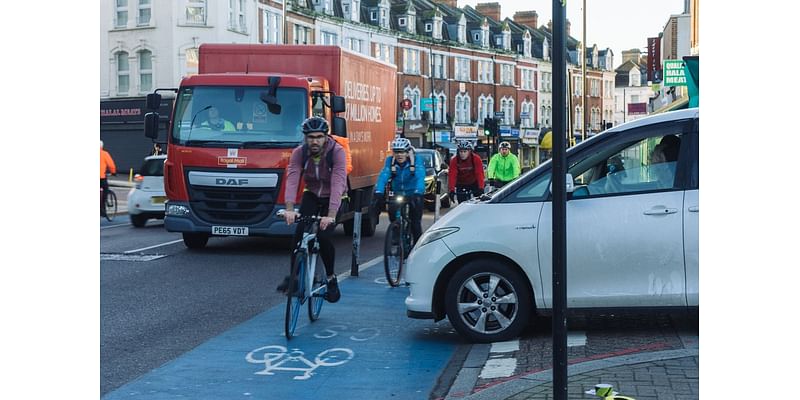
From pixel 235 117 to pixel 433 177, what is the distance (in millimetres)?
13208

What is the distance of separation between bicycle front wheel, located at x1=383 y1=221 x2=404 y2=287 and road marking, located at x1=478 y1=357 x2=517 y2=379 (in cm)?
466

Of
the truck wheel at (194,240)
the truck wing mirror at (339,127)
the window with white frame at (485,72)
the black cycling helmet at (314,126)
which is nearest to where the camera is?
the black cycling helmet at (314,126)

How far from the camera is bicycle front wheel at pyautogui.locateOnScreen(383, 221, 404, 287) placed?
39.9ft

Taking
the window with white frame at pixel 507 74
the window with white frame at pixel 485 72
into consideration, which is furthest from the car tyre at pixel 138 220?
the window with white frame at pixel 507 74

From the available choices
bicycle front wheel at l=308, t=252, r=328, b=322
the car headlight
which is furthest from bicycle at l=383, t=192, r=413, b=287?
the car headlight

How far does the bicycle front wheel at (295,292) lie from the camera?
873 cm

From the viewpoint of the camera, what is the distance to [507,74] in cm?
9381

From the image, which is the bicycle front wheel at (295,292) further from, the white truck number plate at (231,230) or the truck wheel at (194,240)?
the truck wheel at (194,240)

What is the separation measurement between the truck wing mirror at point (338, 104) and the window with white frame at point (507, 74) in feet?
253

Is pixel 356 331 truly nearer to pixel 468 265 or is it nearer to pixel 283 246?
pixel 468 265

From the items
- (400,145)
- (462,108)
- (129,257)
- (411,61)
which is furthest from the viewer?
(462,108)

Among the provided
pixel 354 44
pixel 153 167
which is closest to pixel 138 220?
pixel 153 167

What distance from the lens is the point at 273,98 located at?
15812 mm

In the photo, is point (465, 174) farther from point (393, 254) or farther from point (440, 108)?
point (440, 108)
